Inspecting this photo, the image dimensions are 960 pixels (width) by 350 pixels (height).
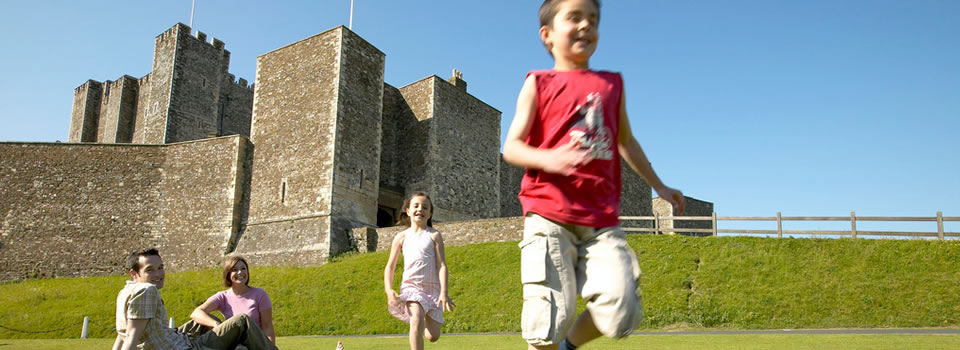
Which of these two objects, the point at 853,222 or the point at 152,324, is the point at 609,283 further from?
the point at 853,222

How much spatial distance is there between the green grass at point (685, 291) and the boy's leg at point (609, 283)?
10398 mm

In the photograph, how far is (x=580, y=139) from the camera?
2.38 metres

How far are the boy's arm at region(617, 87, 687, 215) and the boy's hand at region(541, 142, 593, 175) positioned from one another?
1.70ft

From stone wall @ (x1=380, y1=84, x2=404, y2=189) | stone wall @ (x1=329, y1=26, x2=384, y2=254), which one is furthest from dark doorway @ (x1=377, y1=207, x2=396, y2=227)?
stone wall @ (x1=329, y1=26, x2=384, y2=254)

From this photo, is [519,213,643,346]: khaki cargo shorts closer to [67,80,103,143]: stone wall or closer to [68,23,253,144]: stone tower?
[68,23,253,144]: stone tower

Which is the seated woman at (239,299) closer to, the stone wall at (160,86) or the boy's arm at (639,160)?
the boy's arm at (639,160)

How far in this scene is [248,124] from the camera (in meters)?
40.5

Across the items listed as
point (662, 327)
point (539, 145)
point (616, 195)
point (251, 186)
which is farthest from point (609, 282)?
point (251, 186)

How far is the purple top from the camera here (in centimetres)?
534

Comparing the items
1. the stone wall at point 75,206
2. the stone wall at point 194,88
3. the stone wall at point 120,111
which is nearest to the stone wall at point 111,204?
the stone wall at point 75,206

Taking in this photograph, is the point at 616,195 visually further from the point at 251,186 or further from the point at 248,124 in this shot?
the point at 248,124

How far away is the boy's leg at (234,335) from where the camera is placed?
4773mm

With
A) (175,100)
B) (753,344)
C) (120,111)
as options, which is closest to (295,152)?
(175,100)

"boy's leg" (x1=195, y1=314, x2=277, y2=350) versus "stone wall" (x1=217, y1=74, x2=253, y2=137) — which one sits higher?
"stone wall" (x1=217, y1=74, x2=253, y2=137)
